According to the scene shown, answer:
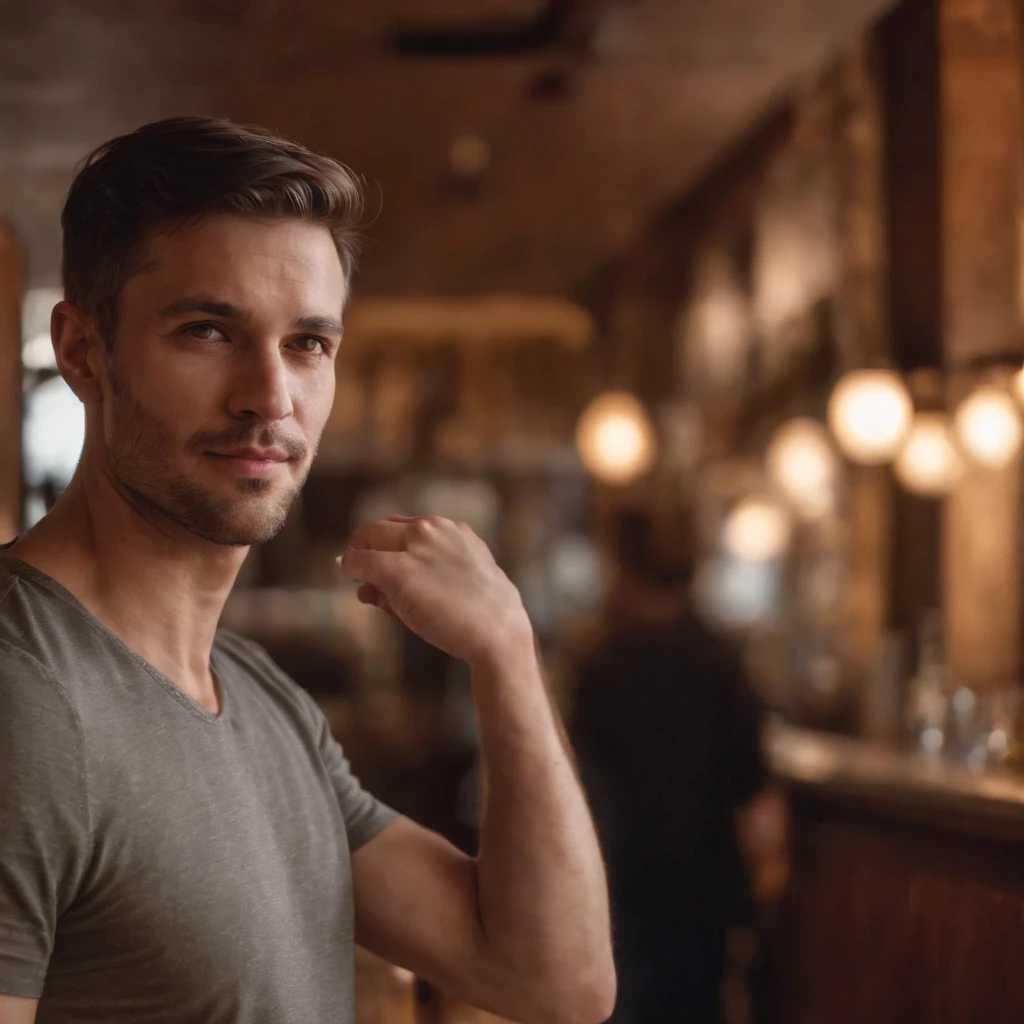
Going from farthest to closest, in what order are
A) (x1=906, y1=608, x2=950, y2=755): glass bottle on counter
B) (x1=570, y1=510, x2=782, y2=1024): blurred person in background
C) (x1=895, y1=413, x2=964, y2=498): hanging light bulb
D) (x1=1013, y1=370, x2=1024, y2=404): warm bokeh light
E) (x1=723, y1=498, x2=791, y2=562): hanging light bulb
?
1. (x1=723, y1=498, x2=791, y2=562): hanging light bulb
2. (x1=895, y1=413, x2=964, y2=498): hanging light bulb
3. (x1=906, y1=608, x2=950, y2=755): glass bottle on counter
4. (x1=1013, y1=370, x2=1024, y2=404): warm bokeh light
5. (x1=570, y1=510, x2=782, y2=1024): blurred person in background

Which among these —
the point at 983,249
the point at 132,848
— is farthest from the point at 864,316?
the point at 132,848

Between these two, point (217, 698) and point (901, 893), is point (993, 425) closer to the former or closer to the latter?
point (901, 893)

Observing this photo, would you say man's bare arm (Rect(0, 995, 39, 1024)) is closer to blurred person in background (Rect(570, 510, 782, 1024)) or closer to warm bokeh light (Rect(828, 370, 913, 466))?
blurred person in background (Rect(570, 510, 782, 1024))

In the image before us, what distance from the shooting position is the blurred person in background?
3592 millimetres

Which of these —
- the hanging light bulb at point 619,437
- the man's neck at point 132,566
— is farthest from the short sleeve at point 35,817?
the hanging light bulb at point 619,437

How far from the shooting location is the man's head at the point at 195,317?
48.5 inches

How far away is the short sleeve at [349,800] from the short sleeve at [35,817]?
17.7 inches

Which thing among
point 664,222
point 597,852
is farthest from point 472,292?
point 597,852

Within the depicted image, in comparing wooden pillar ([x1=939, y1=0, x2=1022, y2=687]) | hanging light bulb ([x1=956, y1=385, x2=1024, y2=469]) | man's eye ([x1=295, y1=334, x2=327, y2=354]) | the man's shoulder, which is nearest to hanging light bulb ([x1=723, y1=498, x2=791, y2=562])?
wooden pillar ([x1=939, y1=0, x2=1022, y2=687])

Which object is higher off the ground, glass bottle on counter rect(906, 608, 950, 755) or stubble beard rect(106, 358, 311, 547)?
stubble beard rect(106, 358, 311, 547)

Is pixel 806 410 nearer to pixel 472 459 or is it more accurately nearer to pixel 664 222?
pixel 664 222

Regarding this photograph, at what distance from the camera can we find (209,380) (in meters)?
1.24

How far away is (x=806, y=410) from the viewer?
6988 millimetres

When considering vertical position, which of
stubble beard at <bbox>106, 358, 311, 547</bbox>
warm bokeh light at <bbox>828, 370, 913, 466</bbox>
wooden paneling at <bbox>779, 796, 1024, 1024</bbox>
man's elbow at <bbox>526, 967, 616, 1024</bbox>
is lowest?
wooden paneling at <bbox>779, 796, 1024, 1024</bbox>
